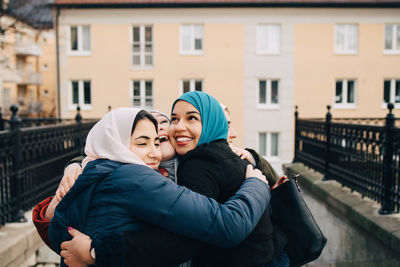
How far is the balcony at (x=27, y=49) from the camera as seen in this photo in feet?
137

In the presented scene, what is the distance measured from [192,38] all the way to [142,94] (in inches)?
192

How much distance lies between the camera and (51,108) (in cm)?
4619

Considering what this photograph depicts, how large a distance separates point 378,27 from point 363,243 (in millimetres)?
22281

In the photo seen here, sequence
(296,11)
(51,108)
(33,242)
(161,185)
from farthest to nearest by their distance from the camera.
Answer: (51,108) → (296,11) → (33,242) → (161,185)

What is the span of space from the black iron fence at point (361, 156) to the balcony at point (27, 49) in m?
42.3

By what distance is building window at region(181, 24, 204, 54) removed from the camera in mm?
22938

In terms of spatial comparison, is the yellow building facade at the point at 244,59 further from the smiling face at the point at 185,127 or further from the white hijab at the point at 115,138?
the white hijab at the point at 115,138

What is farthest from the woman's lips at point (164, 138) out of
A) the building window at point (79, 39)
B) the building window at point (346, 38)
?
the building window at point (346, 38)

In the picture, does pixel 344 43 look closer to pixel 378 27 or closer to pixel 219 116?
pixel 378 27

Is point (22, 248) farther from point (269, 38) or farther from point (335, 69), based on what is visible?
point (335, 69)

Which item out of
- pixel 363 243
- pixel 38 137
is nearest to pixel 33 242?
pixel 38 137

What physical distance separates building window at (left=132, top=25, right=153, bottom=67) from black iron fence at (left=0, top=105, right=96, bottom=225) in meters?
17.5

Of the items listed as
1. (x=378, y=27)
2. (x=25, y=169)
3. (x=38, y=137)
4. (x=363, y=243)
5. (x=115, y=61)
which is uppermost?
(x=378, y=27)

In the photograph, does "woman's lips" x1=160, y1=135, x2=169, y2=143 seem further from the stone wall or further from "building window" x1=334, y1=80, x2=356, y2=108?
"building window" x1=334, y1=80, x2=356, y2=108
